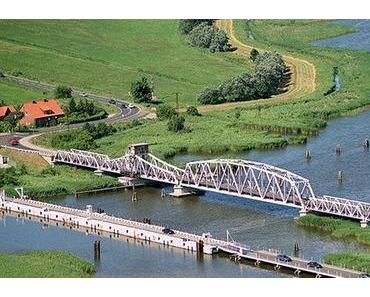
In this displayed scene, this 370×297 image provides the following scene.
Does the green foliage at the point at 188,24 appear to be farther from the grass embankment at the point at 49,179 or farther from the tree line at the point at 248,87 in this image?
the grass embankment at the point at 49,179

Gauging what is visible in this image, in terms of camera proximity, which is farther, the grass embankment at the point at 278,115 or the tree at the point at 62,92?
the tree at the point at 62,92

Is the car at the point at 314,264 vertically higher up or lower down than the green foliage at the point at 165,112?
lower down

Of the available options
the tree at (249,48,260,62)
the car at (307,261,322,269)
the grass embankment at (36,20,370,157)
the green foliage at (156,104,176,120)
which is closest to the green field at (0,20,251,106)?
the tree at (249,48,260,62)

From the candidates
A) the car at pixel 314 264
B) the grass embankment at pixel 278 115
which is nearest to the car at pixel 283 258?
the car at pixel 314 264

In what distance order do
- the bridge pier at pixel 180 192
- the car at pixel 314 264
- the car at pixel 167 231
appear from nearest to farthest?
the car at pixel 314 264 → the car at pixel 167 231 → the bridge pier at pixel 180 192

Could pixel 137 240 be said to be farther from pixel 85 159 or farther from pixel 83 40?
pixel 83 40

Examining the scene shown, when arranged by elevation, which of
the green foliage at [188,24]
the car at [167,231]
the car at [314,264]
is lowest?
the car at [167,231]

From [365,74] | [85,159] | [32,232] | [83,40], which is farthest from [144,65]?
[32,232]
